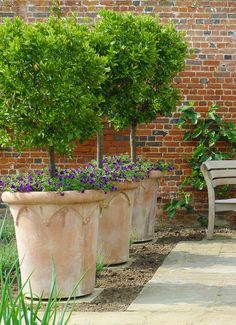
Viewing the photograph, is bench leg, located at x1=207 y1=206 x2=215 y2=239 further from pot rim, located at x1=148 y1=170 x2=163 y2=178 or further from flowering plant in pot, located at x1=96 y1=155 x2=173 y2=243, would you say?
pot rim, located at x1=148 y1=170 x2=163 y2=178

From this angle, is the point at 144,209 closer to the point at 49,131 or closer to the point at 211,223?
the point at 211,223

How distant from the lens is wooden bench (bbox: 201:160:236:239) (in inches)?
325

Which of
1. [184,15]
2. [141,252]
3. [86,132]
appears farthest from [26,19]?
[86,132]

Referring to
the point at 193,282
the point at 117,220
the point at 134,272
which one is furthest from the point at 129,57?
the point at 193,282

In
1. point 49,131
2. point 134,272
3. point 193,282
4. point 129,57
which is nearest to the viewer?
point 49,131

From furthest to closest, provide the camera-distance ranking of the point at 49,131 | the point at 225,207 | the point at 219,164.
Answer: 1. the point at 219,164
2. the point at 225,207
3. the point at 49,131

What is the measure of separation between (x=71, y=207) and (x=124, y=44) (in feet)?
7.27

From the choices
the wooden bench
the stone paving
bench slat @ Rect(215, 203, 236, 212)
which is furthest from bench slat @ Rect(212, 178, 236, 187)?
the stone paving

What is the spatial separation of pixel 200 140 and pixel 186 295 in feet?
12.7

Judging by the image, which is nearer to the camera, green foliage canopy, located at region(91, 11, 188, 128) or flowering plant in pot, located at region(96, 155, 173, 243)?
green foliage canopy, located at region(91, 11, 188, 128)

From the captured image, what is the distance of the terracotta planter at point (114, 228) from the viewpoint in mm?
6621

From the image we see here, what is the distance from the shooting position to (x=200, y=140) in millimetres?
9031

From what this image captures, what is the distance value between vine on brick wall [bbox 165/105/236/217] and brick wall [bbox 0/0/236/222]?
0.36ft

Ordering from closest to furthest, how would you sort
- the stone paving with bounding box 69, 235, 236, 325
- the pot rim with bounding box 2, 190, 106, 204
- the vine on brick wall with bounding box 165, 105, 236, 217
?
1. the stone paving with bounding box 69, 235, 236, 325
2. the pot rim with bounding box 2, 190, 106, 204
3. the vine on brick wall with bounding box 165, 105, 236, 217
